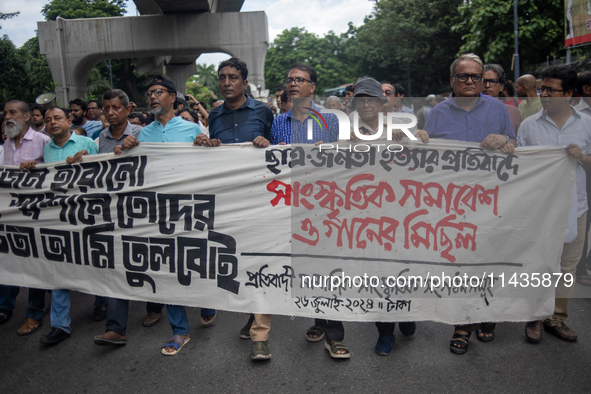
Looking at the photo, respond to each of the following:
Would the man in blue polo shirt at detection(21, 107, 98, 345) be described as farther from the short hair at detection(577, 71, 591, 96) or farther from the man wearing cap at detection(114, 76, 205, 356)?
the short hair at detection(577, 71, 591, 96)

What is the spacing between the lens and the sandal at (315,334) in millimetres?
3627

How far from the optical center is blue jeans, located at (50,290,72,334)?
12.2 feet

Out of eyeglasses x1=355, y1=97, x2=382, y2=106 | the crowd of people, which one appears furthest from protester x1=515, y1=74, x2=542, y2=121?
eyeglasses x1=355, y1=97, x2=382, y2=106

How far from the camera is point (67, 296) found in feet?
12.5

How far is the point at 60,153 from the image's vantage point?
4.05 meters

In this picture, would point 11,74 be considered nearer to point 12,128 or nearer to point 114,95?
point 12,128

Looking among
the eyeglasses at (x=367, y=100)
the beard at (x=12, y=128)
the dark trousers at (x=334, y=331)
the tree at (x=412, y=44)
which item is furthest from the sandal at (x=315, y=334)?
the tree at (x=412, y=44)

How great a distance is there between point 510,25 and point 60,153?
1824 cm

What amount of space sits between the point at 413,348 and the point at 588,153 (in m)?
1.94

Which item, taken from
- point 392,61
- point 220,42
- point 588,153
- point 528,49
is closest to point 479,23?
point 528,49

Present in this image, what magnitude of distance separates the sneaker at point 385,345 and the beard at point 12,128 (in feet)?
11.7

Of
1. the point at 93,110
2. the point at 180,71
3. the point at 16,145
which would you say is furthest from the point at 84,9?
the point at 16,145

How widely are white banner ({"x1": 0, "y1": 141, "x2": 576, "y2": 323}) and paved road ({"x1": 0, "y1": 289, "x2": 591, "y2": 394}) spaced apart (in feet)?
1.03

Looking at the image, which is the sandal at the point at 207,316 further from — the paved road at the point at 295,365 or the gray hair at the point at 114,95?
the gray hair at the point at 114,95
